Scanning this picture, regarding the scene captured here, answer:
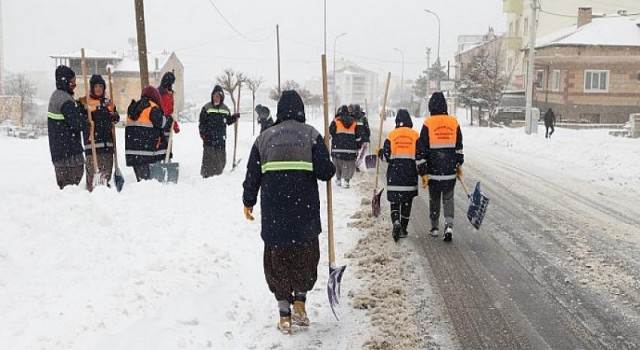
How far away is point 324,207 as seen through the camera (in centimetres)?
1039

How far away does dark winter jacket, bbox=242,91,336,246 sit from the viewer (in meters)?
4.99

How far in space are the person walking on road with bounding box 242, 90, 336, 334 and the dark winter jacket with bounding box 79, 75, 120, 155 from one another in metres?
5.85

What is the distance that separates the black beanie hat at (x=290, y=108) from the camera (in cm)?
516

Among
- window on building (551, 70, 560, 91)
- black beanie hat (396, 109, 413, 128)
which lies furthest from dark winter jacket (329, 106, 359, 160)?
window on building (551, 70, 560, 91)

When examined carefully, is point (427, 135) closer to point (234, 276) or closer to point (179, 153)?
point (234, 276)

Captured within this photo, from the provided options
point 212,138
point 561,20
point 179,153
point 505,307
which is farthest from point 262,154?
point 561,20

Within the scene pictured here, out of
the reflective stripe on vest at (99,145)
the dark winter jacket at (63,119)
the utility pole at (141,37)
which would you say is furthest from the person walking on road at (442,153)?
the utility pole at (141,37)

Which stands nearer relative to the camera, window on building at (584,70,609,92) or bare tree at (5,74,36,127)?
window on building at (584,70,609,92)

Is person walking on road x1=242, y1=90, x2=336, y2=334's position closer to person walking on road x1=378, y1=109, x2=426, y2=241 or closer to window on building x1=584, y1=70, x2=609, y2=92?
person walking on road x1=378, y1=109, x2=426, y2=241

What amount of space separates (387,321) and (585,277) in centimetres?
254

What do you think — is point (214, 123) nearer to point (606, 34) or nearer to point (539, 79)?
point (606, 34)

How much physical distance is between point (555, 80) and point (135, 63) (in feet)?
157

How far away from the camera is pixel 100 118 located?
1011 cm

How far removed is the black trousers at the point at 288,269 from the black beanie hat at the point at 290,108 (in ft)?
3.57
